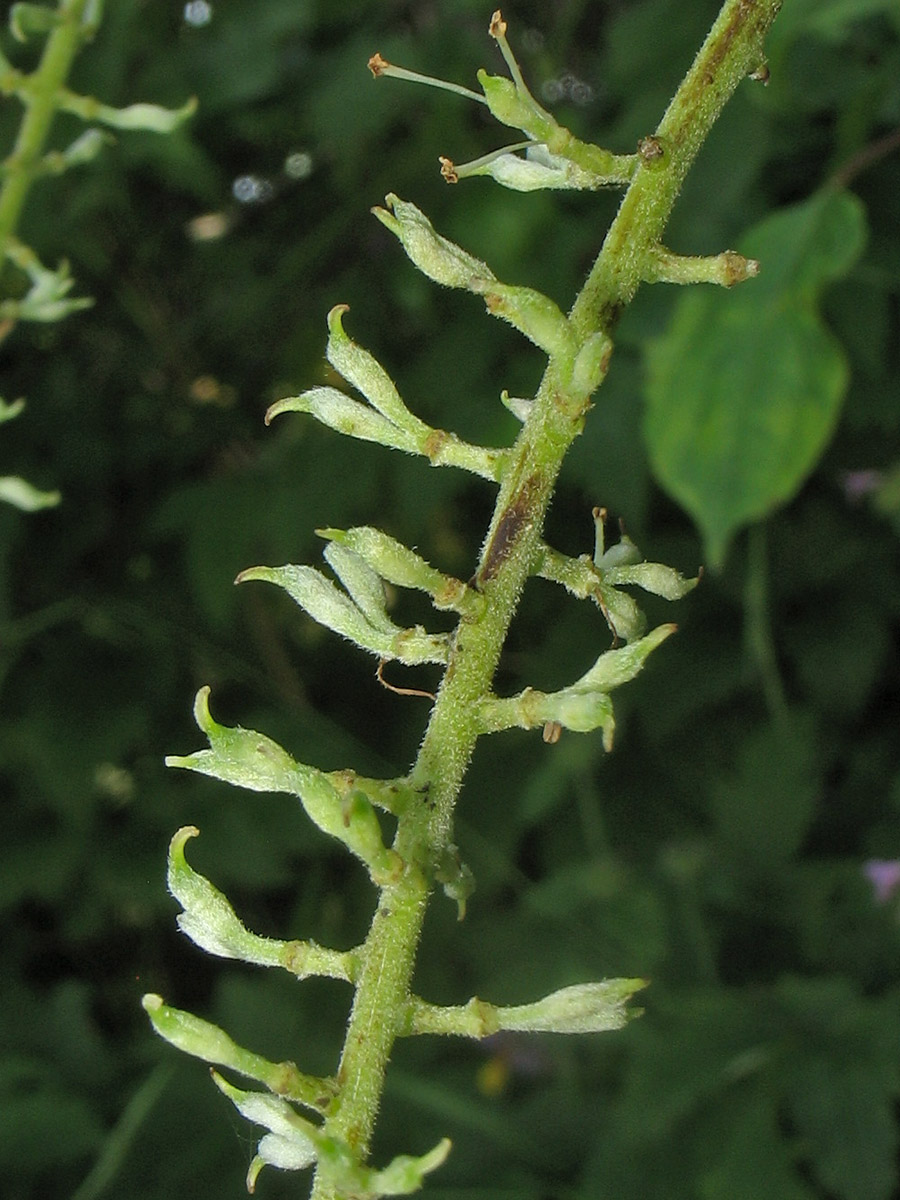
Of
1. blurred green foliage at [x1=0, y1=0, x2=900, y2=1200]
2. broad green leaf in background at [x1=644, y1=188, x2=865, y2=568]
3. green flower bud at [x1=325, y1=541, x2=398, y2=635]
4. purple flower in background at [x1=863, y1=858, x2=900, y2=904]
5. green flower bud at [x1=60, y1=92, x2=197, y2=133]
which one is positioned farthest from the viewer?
purple flower in background at [x1=863, y1=858, x2=900, y2=904]

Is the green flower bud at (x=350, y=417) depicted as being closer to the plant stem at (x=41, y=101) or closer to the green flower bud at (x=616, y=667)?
the green flower bud at (x=616, y=667)

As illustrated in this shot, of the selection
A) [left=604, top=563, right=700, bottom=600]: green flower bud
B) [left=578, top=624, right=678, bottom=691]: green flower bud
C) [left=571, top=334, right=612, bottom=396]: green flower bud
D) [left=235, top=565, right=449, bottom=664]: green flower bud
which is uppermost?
[left=571, top=334, right=612, bottom=396]: green flower bud

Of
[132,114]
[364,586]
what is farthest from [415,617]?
[364,586]

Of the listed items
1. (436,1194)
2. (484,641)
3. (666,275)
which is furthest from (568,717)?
(436,1194)

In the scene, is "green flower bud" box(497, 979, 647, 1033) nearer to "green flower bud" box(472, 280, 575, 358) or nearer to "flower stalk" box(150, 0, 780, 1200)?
"flower stalk" box(150, 0, 780, 1200)

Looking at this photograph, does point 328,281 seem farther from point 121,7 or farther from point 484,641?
point 484,641

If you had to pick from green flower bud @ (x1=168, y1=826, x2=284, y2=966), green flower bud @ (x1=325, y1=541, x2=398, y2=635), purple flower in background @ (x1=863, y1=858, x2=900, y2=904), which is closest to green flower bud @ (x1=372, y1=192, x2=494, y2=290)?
green flower bud @ (x1=325, y1=541, x2=398, y2=635)
